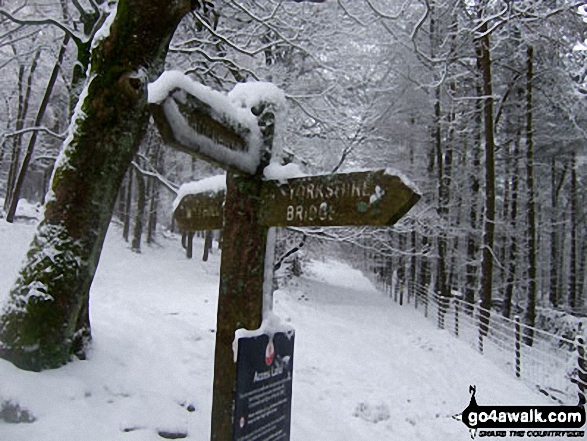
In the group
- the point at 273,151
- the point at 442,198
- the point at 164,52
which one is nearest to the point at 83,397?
the point at 273,151

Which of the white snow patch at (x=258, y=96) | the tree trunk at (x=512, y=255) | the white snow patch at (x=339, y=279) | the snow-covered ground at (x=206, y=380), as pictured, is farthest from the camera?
the white snow patch at (x=339, y=279)

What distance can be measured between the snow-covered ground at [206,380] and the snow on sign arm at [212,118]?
2.35m

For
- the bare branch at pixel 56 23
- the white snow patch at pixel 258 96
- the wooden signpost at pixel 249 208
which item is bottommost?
the wooden signpost at pixel 249 208

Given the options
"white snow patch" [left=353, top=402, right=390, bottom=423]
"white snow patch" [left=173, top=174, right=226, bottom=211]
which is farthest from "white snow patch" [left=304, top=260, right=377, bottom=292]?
"white snow patch" [left=173, top=174, right=226, bottom=211]

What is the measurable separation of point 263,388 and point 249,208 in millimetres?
1096

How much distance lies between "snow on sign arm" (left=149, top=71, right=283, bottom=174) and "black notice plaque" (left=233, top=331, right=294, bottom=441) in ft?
3.58

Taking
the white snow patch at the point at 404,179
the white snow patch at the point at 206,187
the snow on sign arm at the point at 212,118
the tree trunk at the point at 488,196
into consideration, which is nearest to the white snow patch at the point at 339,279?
the tree trunk at the point at 488,196

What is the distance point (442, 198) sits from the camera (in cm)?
1622

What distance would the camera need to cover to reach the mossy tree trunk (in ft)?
11.6

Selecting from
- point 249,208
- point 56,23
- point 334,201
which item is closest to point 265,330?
point 249,208

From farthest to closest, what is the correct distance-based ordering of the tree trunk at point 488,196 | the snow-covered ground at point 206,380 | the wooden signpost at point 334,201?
the tree trunk at point 488,196
the snow-covered ground at point 206,380
the wooden signpost at point 334,201

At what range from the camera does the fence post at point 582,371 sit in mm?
6340

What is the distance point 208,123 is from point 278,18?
601cm

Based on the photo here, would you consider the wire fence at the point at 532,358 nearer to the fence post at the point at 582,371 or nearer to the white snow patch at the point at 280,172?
the fence post at the point at 582,371
